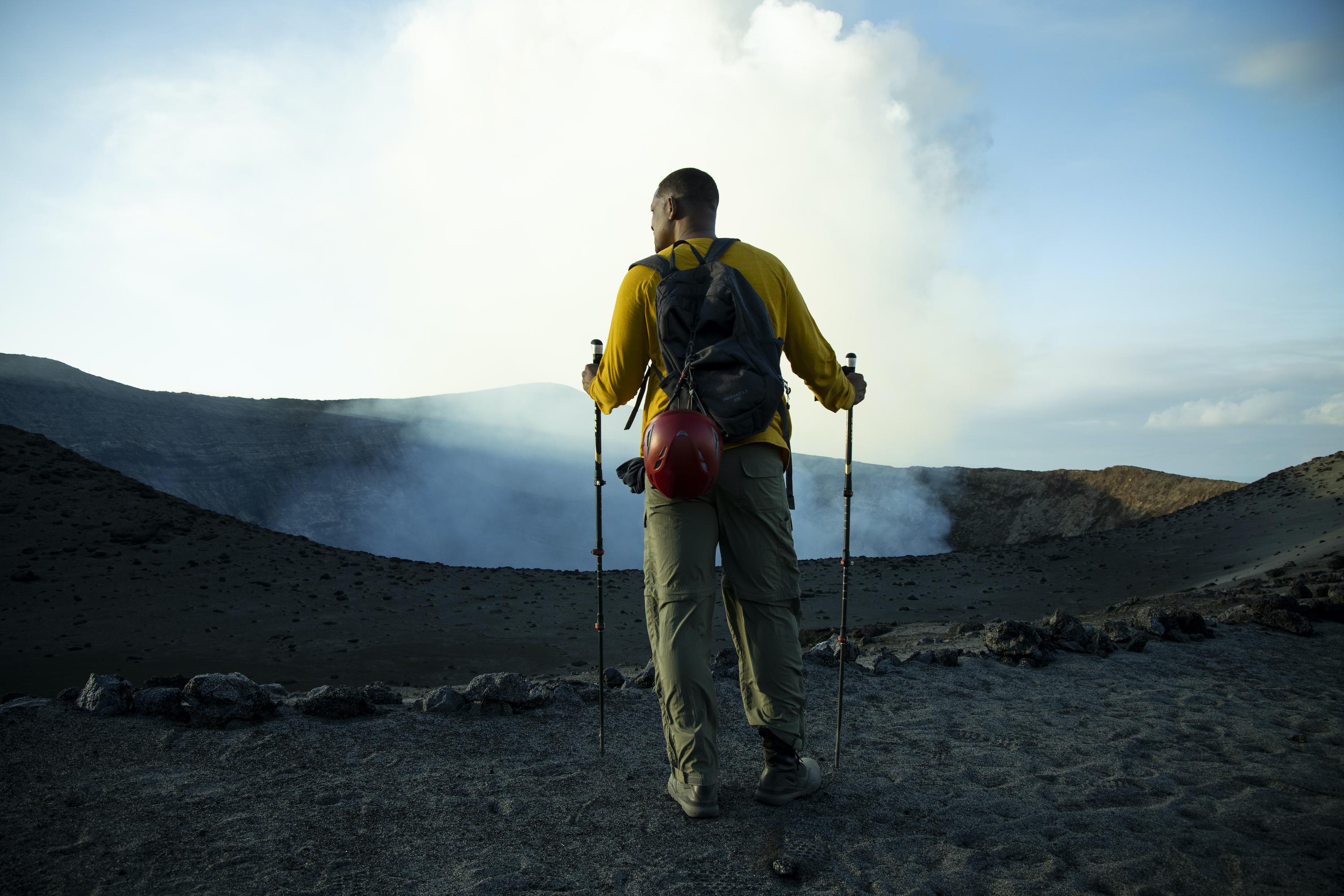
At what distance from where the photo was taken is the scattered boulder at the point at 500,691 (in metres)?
4.39

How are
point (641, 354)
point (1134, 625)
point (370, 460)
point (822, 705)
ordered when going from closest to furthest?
1. point (641, 354)
2. point (822, 705)
3. point (1134, 625)
4. point (370, 460)

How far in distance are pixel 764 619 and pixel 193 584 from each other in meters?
11.3

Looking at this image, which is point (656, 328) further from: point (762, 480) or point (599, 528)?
point (599, 528)

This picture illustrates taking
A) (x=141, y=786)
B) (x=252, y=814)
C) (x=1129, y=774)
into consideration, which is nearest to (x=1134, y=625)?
(x=1129, y=774)

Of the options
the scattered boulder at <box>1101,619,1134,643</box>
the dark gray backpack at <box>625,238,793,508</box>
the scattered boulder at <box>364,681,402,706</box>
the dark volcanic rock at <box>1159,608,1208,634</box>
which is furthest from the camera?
the dark volcanic rock at <box>1159,608,1208,634</box>

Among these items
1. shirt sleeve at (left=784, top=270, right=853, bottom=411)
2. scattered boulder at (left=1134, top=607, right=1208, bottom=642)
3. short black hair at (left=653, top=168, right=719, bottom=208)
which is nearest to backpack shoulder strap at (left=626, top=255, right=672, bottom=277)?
short black hair at (left=653, top=168, right=719, bottom=208)

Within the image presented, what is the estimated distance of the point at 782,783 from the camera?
9.75 ft

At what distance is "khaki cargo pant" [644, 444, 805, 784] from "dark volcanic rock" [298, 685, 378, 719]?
2225 mm

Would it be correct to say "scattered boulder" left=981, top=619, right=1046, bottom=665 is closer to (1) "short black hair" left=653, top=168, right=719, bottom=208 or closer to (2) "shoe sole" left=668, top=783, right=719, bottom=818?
(2) "shoe sole" left=668, top=783, right=719, bottom=818

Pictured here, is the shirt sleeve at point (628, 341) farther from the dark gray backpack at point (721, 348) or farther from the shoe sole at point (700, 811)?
the shoe sole at point (700, 811)

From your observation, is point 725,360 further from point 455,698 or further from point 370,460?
point 370,460

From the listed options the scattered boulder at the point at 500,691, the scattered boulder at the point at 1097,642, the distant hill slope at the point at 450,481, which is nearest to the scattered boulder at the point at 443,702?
the scattered boulder at the point at 500,691

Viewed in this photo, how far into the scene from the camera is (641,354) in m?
2.99

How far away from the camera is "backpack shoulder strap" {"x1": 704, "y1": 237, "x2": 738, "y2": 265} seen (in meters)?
2.92
